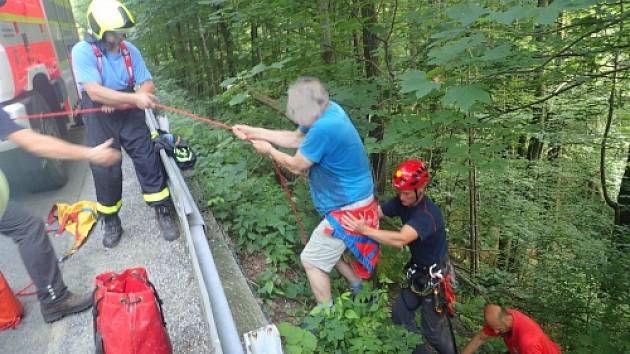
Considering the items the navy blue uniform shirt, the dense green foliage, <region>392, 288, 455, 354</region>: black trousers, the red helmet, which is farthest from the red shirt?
the navy blue uniform shirt

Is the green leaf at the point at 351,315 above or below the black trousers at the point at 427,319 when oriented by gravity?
above

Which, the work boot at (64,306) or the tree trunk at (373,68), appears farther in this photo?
the tree trunk at (373,68)

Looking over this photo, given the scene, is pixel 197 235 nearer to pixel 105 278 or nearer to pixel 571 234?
pixel 105 278

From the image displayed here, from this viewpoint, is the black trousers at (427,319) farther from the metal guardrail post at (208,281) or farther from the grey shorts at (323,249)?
the metal guardrail post at (208,281)

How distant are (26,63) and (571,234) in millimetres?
9729

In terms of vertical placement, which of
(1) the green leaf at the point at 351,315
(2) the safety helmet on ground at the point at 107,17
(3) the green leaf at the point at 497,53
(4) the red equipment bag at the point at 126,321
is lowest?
(1) the green leaf at the point at 351,315

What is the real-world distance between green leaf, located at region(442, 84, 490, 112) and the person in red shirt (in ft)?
8.22

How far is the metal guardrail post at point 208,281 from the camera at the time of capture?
6.61 ft

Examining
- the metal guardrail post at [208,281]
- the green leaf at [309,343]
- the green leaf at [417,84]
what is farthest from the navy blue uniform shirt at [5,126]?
the green leaf at [417,84]

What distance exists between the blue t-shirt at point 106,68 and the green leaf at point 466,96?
2763 mm

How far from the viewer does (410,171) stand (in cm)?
335

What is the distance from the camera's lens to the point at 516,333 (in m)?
3.78

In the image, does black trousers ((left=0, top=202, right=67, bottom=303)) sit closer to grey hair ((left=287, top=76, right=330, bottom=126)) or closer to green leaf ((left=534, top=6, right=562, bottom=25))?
grey hair ((left=287, top=76, right=330, bottom=126))

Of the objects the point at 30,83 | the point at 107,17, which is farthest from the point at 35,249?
the point at 30,83
